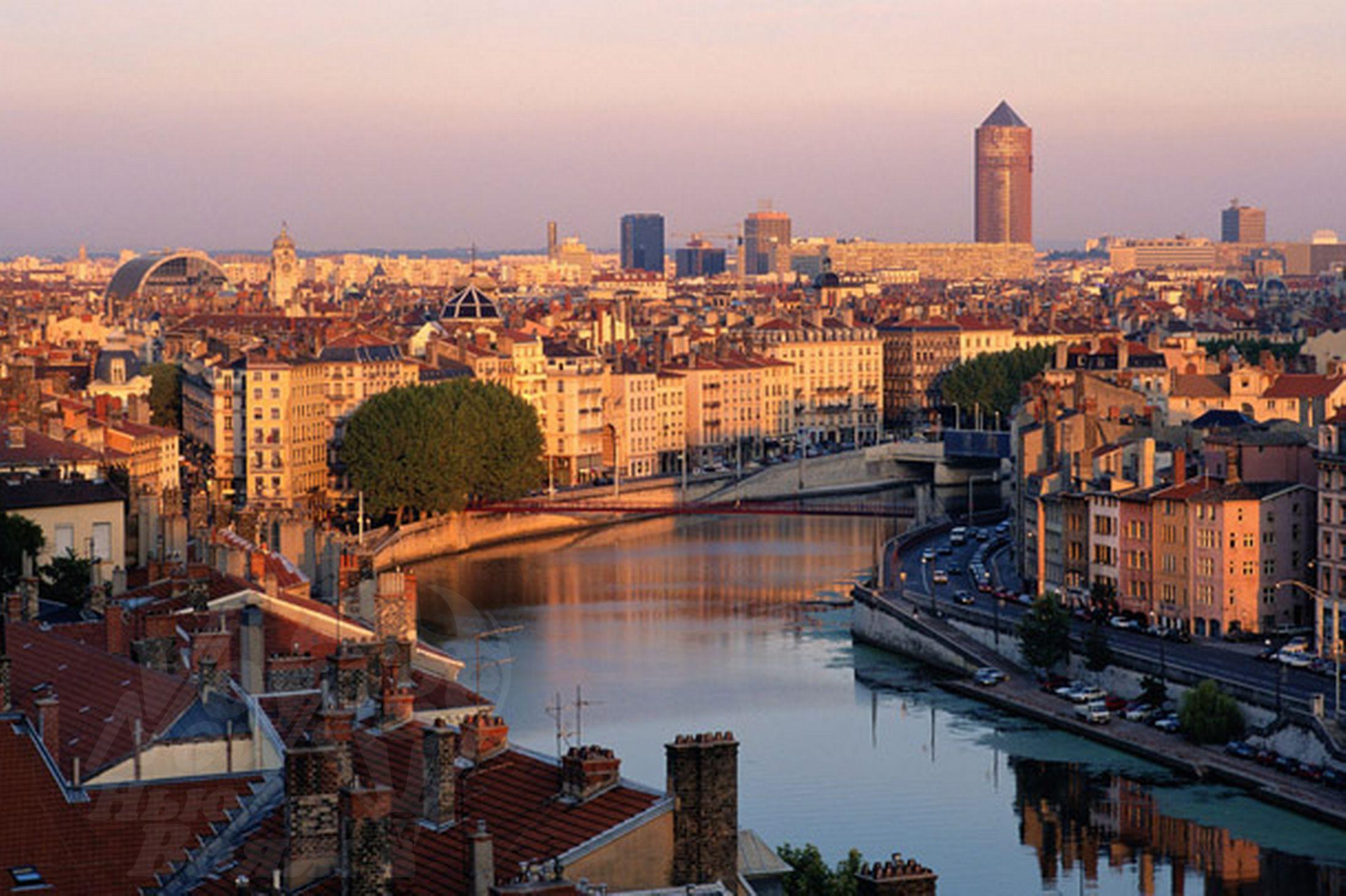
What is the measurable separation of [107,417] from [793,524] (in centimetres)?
1130

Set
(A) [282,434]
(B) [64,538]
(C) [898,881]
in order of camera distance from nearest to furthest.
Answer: (C) [898,881] < (B) [64,538] < (A) [282,434]

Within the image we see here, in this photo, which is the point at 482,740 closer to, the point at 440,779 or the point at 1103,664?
the point at 440,779

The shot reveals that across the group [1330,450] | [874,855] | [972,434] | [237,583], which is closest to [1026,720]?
[1330,450]

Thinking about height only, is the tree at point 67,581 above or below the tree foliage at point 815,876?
above

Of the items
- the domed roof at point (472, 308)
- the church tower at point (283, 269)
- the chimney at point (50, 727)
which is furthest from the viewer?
the church tower at point (283, 269)

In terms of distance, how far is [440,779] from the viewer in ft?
27.2

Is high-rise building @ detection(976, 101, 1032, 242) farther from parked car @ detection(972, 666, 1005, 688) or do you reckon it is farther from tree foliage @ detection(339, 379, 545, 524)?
parked car @ detection(972, 666, 1005, 688)

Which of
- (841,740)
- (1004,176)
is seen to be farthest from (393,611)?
(1004,176)

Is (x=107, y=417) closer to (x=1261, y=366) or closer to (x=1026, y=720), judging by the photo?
(x=1026, y=720)

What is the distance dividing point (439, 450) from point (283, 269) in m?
58.9

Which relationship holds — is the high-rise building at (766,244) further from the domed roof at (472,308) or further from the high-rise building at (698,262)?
the domed roof at (472,308)

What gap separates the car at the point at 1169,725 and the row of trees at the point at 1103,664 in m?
0.06

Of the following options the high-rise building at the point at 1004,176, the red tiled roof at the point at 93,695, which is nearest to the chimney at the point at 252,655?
the red tiled roof at the point at 93,695

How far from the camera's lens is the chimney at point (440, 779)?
8.27 m
